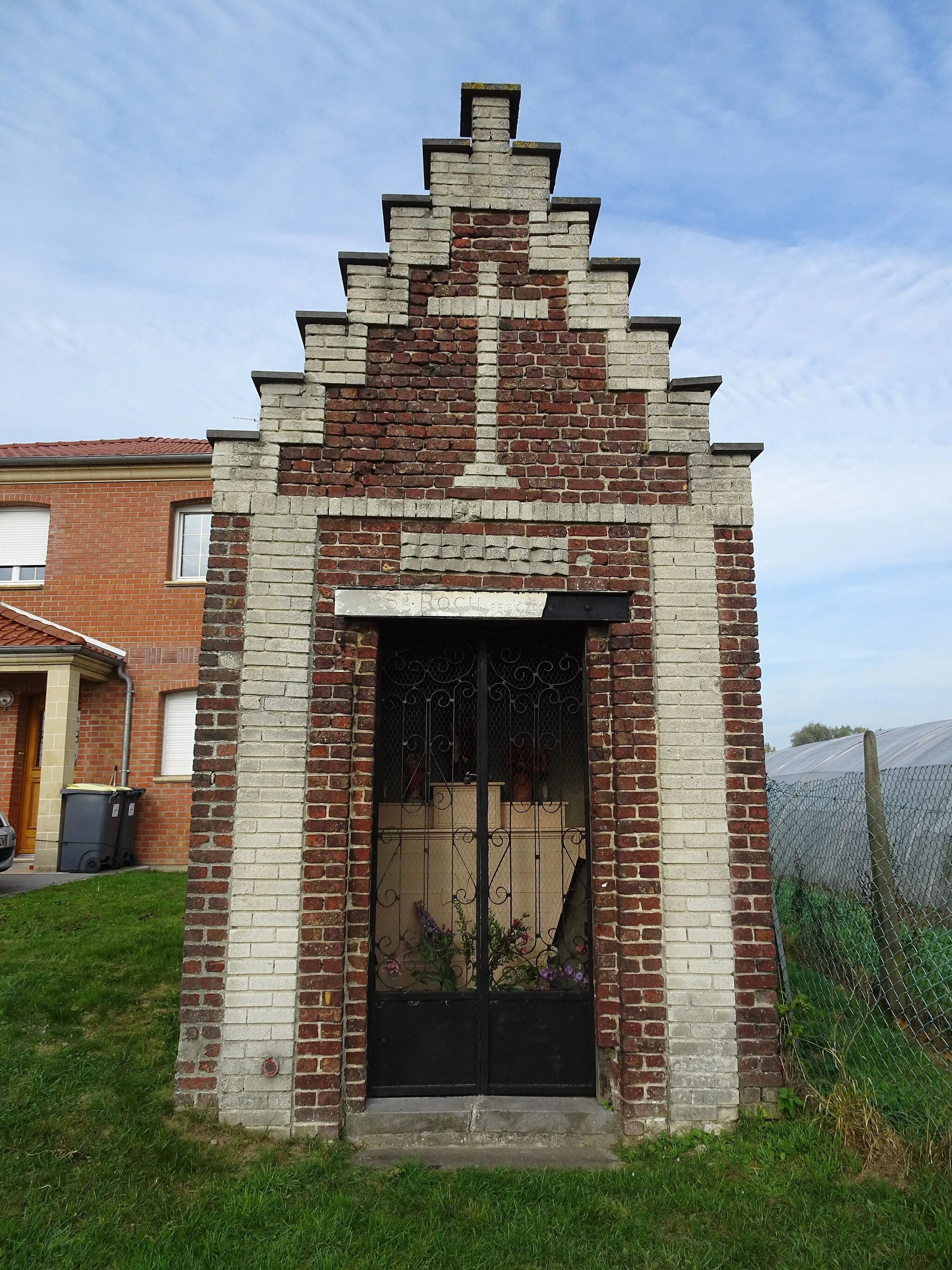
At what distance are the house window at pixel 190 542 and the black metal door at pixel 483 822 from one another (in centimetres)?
1035

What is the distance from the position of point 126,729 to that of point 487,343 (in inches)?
428

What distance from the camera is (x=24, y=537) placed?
49.1ft

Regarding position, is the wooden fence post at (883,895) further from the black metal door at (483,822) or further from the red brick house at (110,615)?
the red brick house at (110,615)

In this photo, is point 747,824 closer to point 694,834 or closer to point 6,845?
point 694,834

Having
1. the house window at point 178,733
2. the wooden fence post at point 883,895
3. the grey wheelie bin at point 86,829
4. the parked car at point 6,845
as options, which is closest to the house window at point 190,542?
the house window at point 178,733

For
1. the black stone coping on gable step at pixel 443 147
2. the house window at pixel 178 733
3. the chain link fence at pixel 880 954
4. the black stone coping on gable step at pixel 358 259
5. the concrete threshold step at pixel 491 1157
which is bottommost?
the concrete threshold step at pixel 491 1157

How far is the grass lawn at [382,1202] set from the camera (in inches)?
137

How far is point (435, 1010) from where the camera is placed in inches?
195

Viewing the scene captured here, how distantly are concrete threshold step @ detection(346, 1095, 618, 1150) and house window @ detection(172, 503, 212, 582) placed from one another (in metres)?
11.4

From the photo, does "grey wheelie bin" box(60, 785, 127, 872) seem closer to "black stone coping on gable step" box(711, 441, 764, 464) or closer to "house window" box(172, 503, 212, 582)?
"house window" box(172, 503, 212, 582)

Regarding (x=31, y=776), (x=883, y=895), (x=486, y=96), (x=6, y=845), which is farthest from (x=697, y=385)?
(x=31, y=776)

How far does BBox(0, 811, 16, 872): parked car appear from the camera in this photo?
35.8 feet

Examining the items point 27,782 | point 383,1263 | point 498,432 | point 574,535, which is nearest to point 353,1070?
point 383,1263

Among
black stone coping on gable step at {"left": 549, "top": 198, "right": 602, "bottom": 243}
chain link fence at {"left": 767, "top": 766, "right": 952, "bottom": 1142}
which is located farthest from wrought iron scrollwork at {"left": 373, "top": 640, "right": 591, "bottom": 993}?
black stone coping on gable step at {"left": 549, "top": 198, "right": 602, "bottom": 243}
